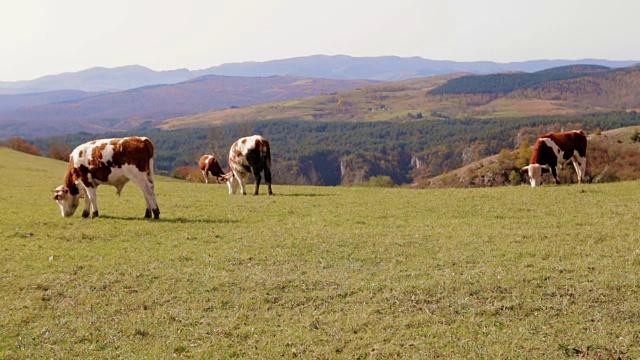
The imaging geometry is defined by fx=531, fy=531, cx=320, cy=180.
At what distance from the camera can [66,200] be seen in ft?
62.5

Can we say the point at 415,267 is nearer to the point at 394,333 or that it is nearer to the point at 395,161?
the point at 394,333

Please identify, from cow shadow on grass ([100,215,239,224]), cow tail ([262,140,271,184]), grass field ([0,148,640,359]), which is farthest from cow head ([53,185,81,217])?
cow tail ([262,140,271,184])

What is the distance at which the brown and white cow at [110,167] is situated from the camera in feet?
59.3

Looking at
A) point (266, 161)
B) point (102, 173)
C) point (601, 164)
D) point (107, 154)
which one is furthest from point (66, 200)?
point (601, 164)

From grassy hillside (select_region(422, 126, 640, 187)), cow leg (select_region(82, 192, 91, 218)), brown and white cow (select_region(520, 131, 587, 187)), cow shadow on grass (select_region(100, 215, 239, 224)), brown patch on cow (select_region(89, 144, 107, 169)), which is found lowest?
grassy hillside (select_region(422, 126, 640, 187))

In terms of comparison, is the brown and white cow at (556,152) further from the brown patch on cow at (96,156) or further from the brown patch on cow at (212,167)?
the brown patch on cow at (212,167)

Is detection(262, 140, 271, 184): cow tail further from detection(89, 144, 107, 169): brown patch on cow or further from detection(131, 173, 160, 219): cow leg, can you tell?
detection(89, 144, 107, 169): brown patch on cow

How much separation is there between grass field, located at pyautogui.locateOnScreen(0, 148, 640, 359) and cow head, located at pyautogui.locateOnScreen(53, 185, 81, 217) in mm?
871

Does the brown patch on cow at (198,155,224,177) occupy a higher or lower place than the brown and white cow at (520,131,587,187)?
lower

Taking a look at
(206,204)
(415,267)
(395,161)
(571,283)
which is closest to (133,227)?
(206,204)

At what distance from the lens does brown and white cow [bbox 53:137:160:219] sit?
18.1m

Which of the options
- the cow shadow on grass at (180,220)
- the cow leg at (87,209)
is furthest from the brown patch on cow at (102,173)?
the cow shadow on grass at (180,220)

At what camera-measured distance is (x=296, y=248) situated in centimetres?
1382

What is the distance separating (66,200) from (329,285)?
12558mm
